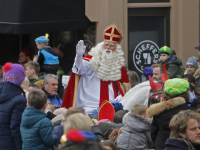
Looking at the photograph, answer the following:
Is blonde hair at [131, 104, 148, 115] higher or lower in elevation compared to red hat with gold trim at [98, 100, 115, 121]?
higher

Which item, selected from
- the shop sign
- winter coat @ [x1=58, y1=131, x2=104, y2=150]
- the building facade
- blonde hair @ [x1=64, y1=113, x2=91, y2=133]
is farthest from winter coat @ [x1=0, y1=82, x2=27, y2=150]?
the shop sign

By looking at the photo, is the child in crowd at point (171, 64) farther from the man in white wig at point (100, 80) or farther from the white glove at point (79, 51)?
the white glove at point (79, 51)

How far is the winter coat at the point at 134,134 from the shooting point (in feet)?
Result: 16.4

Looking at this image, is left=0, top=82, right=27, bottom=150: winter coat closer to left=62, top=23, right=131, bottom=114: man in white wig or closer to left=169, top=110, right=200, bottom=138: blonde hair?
left=169, top=110, right=200, bottom=138: blonde hair

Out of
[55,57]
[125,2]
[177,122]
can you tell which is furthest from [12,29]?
[177,122]

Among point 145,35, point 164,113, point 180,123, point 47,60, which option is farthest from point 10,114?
point 145,35

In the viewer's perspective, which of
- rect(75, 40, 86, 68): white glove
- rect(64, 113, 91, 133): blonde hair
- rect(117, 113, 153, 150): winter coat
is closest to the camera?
rect(64, 113, 91, 133): blonde hair

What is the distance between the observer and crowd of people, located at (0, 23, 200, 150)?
4.28 meters

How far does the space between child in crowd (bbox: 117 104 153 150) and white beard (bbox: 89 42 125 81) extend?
2748mm

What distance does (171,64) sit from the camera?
8.83 meters

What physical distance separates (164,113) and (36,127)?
142cm

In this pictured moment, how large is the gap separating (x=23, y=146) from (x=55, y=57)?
4.32m

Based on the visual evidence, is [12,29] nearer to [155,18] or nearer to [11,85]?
[155,18]

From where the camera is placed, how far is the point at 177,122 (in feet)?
14.1
